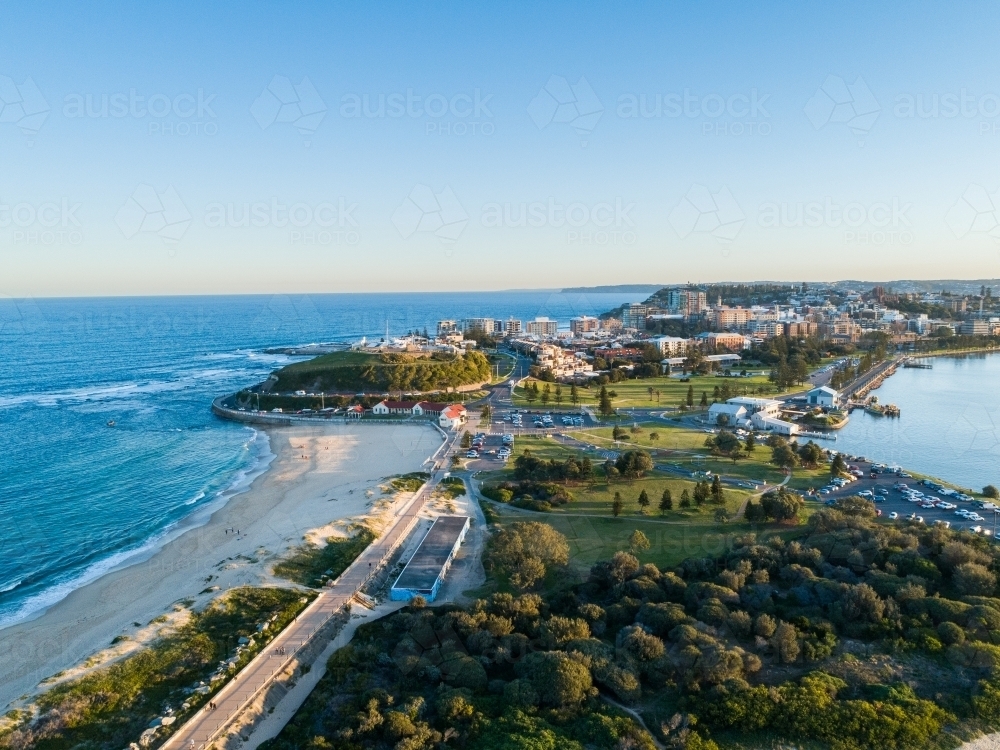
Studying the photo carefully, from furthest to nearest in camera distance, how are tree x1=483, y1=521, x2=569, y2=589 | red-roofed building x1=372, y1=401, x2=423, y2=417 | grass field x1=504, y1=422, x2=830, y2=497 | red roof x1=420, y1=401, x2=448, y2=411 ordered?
red-roofed building x1=372, y1=401, x2=423, y2=417 → red roof x1=420, y1=401, x2=448, y2=411 → grass field x1=504, y1=422, x2=830, y2=497 → tree x1=483, y1=521, x2=569, y2=589

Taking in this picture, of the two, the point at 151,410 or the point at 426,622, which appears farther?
the point at 151,410

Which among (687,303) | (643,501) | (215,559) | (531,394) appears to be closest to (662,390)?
(531,394)

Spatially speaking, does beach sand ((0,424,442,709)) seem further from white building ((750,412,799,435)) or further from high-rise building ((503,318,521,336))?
high-rise building ((503,318,521,336))

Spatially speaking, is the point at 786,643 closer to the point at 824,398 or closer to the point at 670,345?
the point at 824,398

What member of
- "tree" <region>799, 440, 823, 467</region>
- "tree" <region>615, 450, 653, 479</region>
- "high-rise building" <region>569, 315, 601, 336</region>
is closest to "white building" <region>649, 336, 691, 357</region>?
"high-rise building" <region>569, 315, 601, 336</region>

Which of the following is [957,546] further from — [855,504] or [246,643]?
[246,643]

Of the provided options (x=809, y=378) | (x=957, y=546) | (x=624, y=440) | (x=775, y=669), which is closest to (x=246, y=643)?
(x=775, y=669)
